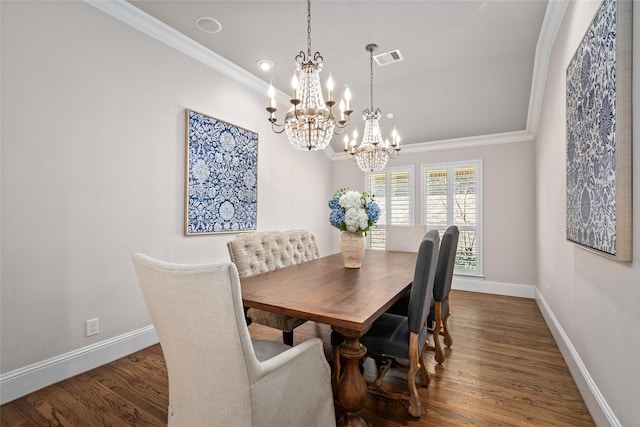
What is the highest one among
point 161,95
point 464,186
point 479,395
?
point 161,95

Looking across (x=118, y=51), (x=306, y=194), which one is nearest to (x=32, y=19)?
(x=118, y=51)

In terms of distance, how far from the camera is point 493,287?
4.42 meters

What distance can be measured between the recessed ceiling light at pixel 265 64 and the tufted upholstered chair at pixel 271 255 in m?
1.90

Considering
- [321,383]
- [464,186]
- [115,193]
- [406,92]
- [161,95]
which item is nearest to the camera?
[321,383]

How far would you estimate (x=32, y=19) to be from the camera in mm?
1986

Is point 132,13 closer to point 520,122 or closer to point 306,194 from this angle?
point 306,194

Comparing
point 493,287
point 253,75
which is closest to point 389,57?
point 253,75

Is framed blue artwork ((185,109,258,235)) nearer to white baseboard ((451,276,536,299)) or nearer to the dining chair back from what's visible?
the dining chair back

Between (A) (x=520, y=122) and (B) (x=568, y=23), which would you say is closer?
(B) (x=568, y=23)

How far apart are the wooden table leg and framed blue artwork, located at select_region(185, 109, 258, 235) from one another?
2098mm

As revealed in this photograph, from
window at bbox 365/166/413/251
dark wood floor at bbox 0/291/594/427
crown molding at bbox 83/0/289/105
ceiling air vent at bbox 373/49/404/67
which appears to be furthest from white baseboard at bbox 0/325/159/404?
window at bbox 365/166/413/251

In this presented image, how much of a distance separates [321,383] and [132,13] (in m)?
3.05

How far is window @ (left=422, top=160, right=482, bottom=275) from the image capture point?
456cm

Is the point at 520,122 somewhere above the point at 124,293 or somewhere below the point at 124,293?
above
